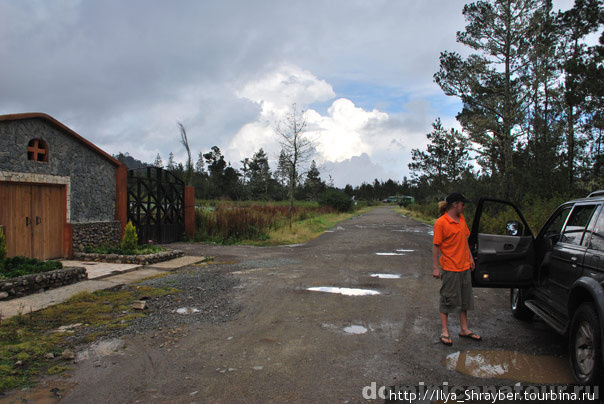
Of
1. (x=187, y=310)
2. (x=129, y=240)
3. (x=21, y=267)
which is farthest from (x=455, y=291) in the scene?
(x=129, y=240)

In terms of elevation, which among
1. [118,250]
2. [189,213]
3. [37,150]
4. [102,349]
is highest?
[37,150]

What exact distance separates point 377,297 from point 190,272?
15.7 feet

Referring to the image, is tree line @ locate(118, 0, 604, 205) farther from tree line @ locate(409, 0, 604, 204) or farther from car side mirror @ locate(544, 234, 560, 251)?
car side mirror @ locate(544, 234, 560, 251)

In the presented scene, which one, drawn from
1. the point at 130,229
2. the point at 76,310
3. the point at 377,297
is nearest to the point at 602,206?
the point at 377,297

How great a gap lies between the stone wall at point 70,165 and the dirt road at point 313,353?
6260mm

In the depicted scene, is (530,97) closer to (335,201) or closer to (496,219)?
(496,219)

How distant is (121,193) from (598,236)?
1247cm

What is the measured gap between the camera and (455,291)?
15.4 feet

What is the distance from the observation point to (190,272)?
922 centimetres

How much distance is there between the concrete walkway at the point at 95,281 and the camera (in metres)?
6.03

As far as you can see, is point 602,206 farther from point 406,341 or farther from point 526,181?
point 526,181

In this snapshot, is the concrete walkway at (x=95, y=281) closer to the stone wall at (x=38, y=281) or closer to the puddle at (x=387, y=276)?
the stone wall at (x=38, y=281)

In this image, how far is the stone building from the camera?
352 inches

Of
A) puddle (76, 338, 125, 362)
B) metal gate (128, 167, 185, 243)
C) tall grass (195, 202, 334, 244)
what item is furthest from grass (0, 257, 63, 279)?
tall grass (195, 202, 334, 244)
